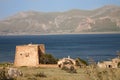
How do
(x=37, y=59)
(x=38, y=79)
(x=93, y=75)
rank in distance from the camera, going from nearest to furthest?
(x=93, y=75) → (x=38, y=79) → (x=37, y=59)

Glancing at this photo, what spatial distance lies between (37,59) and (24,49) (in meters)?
1.94

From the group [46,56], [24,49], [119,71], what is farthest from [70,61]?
[119,71]

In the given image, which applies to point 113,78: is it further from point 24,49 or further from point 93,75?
point 24,49

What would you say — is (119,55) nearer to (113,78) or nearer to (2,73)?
(113,78)

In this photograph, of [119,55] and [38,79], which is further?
[38,79]

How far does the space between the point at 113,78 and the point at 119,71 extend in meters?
0.33

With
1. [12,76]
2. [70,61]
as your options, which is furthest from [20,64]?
[12,76]

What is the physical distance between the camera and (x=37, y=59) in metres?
39.0

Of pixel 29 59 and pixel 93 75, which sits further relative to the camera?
pixel 29 59

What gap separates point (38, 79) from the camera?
21359 millimetres

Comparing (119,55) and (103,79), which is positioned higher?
(119,55)

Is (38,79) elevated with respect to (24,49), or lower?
lower

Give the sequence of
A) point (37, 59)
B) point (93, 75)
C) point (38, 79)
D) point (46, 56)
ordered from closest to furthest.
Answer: point (93, 75)
point (38, 79)
point (37, 59)
point (46, 56)

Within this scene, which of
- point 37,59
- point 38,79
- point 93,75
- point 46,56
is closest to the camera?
point 93,75
